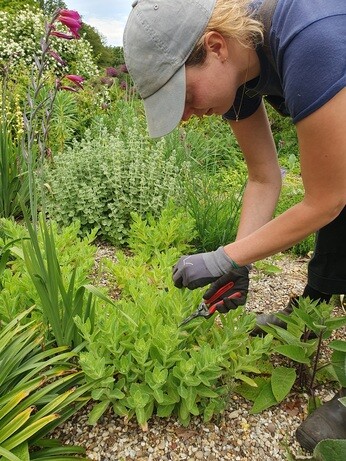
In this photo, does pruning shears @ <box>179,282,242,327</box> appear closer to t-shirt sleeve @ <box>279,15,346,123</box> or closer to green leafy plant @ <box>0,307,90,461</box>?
green leafy plant @ <box>0,307,90,461</box>

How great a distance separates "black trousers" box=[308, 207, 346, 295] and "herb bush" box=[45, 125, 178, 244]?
1522mm

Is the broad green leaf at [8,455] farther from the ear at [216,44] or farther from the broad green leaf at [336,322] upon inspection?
the ear at [216,44]

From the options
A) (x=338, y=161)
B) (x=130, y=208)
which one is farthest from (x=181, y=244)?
(x=338, y=161)

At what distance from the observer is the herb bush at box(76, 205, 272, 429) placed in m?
1.67

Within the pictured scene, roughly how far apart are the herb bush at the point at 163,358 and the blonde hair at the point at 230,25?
0.97 meters

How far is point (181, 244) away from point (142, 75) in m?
1.70

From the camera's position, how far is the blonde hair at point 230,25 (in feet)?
4.64

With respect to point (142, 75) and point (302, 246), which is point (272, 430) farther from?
point (302, 246)

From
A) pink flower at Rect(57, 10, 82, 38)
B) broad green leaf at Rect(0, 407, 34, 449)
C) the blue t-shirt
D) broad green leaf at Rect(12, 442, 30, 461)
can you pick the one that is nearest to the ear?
the blue t-shirt

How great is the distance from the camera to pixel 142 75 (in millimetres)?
1492

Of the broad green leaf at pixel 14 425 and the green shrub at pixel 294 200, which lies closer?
the broad green leaf at pixel 14 425

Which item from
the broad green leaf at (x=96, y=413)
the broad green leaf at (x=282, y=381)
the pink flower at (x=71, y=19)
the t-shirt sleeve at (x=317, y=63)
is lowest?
the broad green leaf at (x=282, y=381)

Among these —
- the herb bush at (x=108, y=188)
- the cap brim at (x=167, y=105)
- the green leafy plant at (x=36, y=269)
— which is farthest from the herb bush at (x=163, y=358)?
the herb bush at (x=108, y=188)

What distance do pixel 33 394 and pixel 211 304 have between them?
824 millimetres
